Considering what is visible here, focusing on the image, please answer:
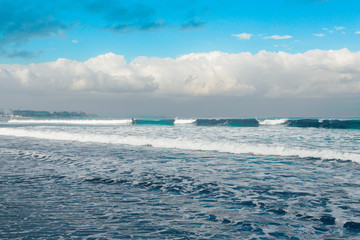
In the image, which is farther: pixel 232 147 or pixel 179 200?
pixel 232 147

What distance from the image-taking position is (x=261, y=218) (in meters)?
5.23

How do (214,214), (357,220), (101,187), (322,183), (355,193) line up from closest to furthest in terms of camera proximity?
1. (357,220)
2. (214,214)
3. (355,193)
4. (101,187)
5. (322,183)

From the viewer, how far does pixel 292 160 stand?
13078 millimetres

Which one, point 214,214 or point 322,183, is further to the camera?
point 322,183

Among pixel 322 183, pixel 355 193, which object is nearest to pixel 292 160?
pixel 322 183

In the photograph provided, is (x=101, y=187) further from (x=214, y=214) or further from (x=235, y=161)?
(x=235, y=161)

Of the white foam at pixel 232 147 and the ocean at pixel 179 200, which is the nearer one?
the ocean at pixel 179 200

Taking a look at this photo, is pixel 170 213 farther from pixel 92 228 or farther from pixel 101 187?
pixel 101 187

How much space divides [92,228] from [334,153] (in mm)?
13170

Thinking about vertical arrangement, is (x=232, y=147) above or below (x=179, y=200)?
above

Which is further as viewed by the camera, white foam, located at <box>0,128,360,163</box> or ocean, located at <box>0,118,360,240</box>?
white foam, located at <box>0,128,360,163</box>

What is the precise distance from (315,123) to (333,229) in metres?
50.1

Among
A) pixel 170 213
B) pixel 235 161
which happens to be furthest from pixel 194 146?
pixel 170 213

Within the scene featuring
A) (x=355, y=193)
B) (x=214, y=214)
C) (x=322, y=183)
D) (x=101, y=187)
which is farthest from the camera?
(x=322, y=183)
